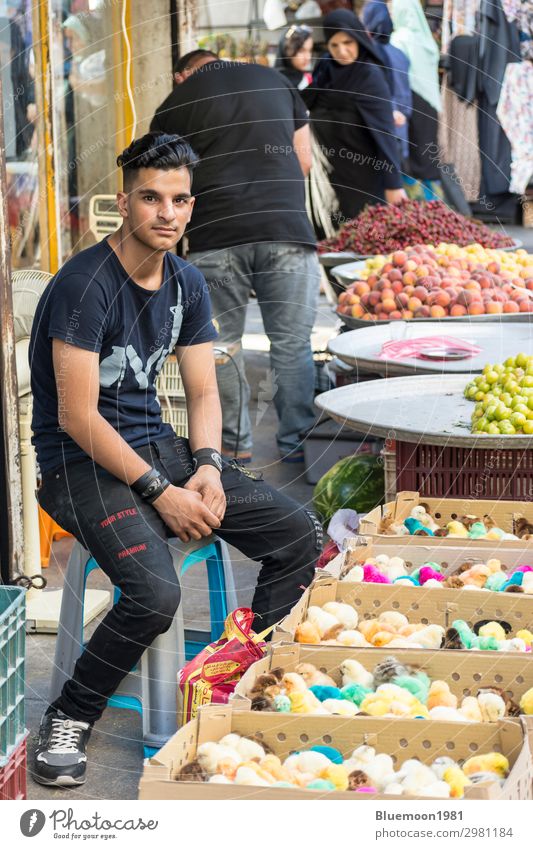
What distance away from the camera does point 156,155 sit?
267 centimetres

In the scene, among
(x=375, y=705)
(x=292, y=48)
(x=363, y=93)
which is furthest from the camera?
(x=292, y=48)

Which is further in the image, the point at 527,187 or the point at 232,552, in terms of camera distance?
the point at 527,187

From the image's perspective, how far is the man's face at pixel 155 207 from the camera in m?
2.66

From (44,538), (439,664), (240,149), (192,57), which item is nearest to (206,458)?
(439,664)

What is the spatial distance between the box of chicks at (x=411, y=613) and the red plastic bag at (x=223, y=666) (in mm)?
139

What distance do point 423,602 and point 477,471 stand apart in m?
0.84

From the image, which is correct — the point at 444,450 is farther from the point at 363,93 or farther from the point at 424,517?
the point at 363,93

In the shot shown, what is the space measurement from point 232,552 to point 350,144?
10.6 ft

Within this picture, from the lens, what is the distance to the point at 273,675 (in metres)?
2.00

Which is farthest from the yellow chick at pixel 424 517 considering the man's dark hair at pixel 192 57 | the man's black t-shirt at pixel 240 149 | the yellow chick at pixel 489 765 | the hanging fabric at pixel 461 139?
the hanging fabric at pixel 461 139

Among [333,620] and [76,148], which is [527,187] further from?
[333,620]

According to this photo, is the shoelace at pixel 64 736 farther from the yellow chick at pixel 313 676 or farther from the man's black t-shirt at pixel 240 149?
the man's black t-shirt at pixel 240 149

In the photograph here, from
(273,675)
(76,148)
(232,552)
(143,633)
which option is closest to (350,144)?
(76,148)

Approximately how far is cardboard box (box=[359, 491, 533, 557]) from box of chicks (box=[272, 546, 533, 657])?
140 mm
